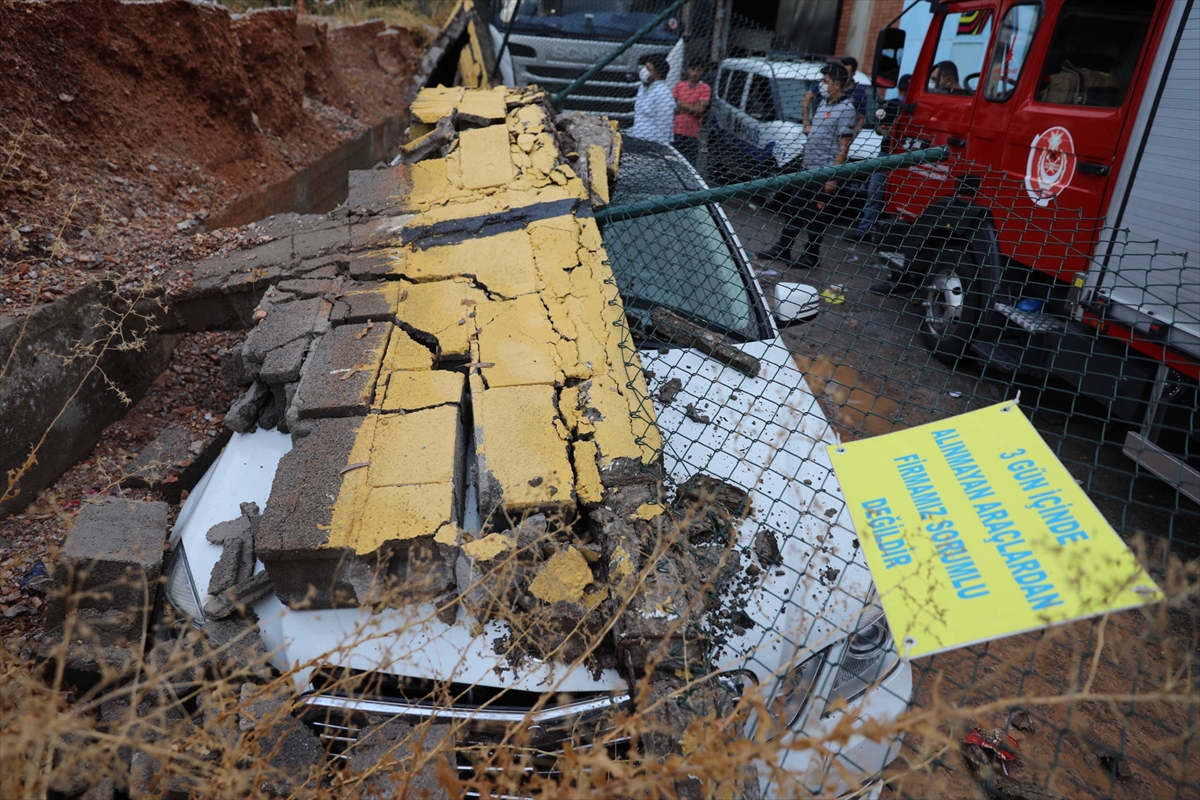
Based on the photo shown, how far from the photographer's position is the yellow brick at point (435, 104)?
4.41 m

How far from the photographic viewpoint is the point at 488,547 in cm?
187

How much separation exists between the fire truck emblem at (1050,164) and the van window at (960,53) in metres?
1.04

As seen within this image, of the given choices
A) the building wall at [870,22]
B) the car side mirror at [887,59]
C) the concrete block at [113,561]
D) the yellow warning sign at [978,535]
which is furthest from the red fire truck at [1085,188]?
the building wall at [870,22]

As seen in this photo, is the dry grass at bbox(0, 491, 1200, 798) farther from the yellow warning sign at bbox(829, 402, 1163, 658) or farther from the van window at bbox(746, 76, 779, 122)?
the van window at bbox(746, 76, 779, 122)

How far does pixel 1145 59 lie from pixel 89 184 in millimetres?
5707

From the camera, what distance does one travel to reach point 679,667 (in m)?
1.71

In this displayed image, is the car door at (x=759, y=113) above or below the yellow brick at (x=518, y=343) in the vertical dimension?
above

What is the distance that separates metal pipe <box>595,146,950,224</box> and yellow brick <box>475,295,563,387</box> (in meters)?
0.72

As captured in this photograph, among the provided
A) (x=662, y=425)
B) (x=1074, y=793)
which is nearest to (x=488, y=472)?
(x=662, y=425)

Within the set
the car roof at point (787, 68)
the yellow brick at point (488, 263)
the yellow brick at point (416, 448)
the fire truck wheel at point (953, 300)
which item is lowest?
the fire truck wheel at point (953, 300)

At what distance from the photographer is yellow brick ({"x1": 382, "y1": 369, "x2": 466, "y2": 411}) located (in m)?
2.31

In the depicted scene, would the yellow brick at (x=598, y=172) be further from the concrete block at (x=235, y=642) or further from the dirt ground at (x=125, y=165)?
the concrete block at (x=235, y=642)

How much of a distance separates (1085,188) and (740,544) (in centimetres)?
338

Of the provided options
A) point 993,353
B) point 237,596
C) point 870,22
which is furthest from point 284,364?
point 870,22
